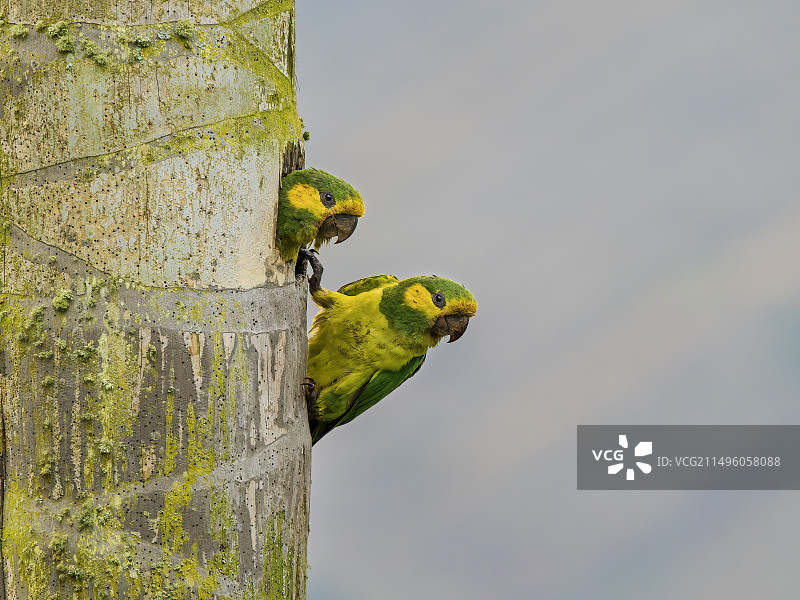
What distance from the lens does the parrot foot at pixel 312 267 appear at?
3893 mm

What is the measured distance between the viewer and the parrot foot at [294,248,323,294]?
153 inches

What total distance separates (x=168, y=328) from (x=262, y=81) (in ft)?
3.49

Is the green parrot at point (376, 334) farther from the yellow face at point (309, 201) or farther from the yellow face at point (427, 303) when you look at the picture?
the yellow face at point (309, 201)

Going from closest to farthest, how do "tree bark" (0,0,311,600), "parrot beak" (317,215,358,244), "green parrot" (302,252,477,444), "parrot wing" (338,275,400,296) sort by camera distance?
1. "tree bark" (0,0,311,600)
2. "parrot beak" (317,215,358,244)
3. "green parrot" (302,252,477,444)
4. "parrot wing" (338,275,400,296)

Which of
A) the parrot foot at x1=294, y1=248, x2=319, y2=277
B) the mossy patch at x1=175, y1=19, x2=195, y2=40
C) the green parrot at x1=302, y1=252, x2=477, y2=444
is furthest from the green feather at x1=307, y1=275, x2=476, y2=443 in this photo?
the mossy patch at x1=175, y1=19, x2=195, y2=40

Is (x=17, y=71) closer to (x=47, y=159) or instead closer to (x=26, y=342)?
(x=47, y=159)

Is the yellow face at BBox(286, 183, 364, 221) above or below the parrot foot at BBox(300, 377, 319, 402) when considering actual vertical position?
above

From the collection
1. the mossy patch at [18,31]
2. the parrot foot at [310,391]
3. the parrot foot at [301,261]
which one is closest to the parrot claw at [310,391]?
the parrot foot at [310,391]

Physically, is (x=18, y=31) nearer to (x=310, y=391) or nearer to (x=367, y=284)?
(x=310, y=391)

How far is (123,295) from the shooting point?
3.14 metres

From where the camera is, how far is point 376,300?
178 inches

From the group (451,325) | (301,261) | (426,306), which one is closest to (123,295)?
(301,261)

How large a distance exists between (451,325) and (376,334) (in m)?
0.41

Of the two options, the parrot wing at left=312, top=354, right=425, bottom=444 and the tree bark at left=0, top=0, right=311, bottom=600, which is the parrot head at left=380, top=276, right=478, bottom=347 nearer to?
the parrot wing at left=312, top=354, right=425, bottom=444
